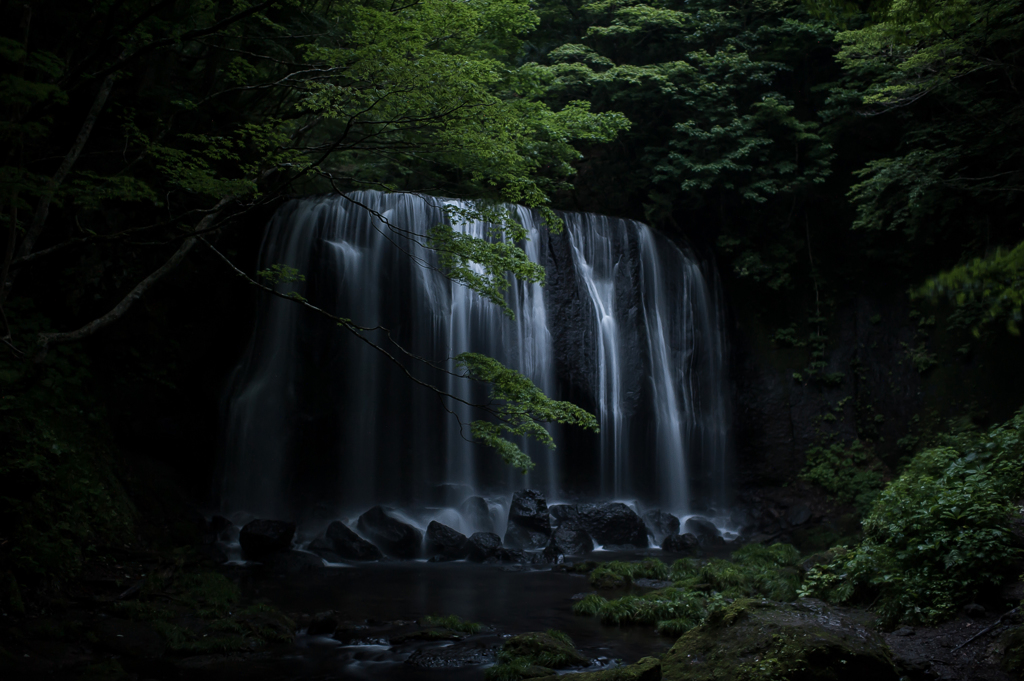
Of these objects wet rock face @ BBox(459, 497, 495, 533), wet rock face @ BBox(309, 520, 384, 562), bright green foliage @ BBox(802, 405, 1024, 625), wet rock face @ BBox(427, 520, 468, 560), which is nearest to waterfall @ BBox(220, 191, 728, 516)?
wet rock face @ BBox(459, 497, 495, 533)

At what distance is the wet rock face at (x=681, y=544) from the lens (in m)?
12.3

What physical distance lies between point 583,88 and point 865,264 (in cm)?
857

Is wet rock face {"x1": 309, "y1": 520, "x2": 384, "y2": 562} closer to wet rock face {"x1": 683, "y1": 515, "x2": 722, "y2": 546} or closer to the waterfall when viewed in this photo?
the waterfall

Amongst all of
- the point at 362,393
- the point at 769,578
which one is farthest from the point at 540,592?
the point at 362,393

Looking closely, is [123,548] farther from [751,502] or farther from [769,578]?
[751,502]

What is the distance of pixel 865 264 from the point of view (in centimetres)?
1698

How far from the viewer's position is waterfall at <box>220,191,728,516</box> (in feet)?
44.2

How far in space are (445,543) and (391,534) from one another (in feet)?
3.08

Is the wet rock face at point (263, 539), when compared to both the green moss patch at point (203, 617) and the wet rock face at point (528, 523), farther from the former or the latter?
the wet rock face at point (528, 523)

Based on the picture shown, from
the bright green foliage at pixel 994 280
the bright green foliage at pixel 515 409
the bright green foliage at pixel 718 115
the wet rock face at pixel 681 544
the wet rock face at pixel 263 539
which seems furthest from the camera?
the bright green foliage at pixel 718 115

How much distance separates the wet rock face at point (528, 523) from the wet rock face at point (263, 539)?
12.5 feet

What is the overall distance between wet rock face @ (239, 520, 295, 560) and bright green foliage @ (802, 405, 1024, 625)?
24.8ft

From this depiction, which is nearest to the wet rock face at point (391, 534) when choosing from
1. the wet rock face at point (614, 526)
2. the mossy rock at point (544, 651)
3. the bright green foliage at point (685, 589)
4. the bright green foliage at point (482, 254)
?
the wet rock face at point (614, 526)

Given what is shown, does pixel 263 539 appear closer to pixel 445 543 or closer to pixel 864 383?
pixel 445 543
